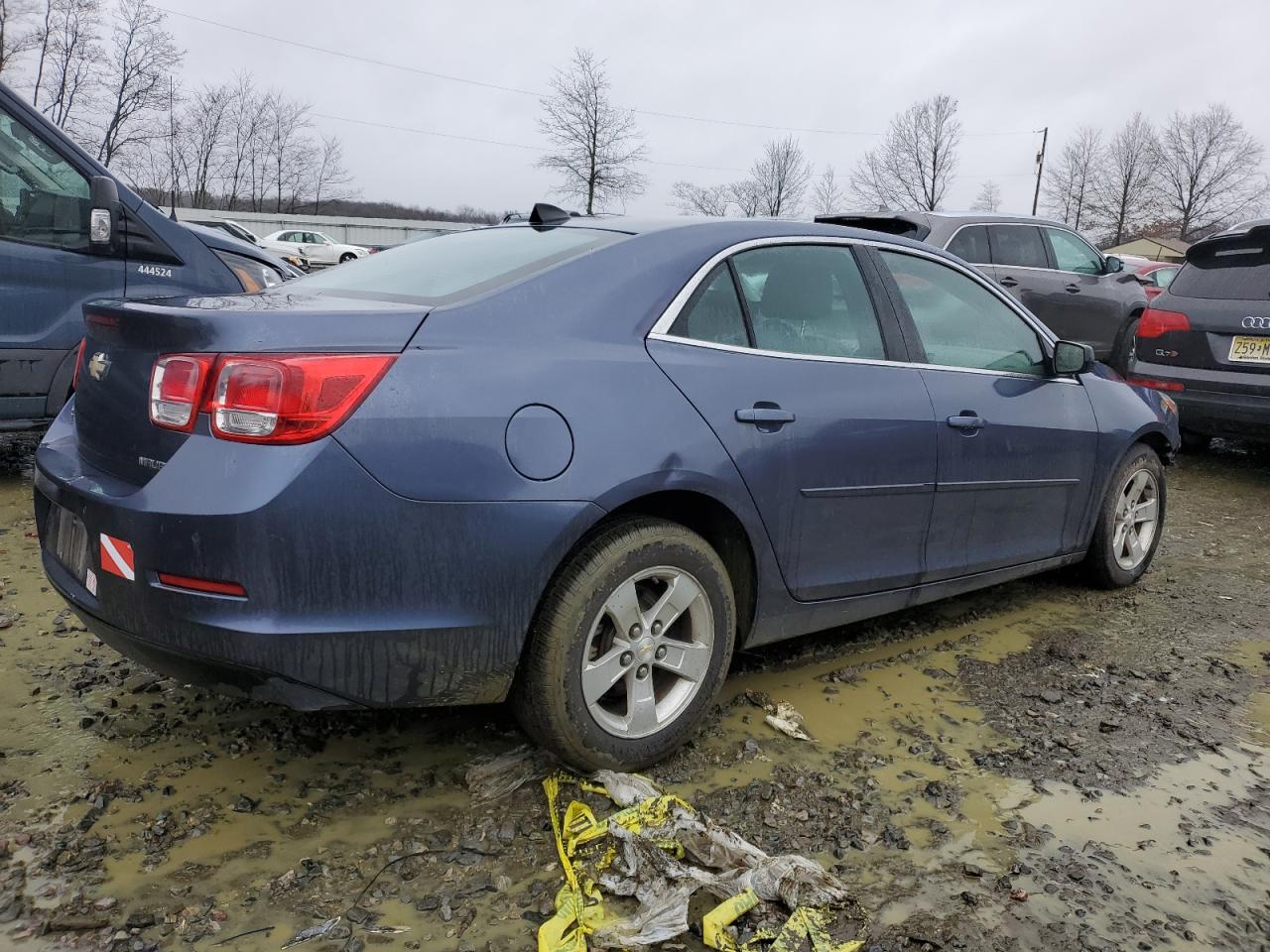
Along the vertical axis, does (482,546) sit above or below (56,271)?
below

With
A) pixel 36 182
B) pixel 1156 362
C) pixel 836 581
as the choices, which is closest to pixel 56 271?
pixel 36 182

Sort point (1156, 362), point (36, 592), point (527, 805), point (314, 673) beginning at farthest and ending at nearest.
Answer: point (1156, 362) → point (36, 592) → point (527, 805) → point (314, 673)

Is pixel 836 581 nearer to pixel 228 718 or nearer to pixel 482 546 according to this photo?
pixel 482 546

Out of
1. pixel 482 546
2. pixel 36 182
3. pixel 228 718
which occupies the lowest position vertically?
pixel 228 718

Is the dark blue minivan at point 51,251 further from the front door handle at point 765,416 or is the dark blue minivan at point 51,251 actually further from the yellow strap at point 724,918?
the yellow strap at point 724,918

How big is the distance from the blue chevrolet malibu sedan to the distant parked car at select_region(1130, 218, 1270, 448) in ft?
13.6

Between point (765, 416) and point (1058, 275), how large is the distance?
7.84m

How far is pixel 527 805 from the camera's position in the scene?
102 inches

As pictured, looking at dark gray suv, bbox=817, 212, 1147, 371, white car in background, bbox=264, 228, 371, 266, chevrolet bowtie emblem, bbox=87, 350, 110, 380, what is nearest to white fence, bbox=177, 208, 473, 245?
white car in background, bbox=264, 228, 371, 266

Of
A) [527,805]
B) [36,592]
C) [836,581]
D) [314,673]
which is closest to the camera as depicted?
[314,673]

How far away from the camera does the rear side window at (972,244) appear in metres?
8.63

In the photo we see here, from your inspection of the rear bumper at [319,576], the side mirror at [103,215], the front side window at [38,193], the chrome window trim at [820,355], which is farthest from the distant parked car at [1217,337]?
the front side window at [38,193]

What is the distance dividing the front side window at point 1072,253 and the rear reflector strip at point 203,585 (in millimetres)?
9267

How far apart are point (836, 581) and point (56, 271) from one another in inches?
180
